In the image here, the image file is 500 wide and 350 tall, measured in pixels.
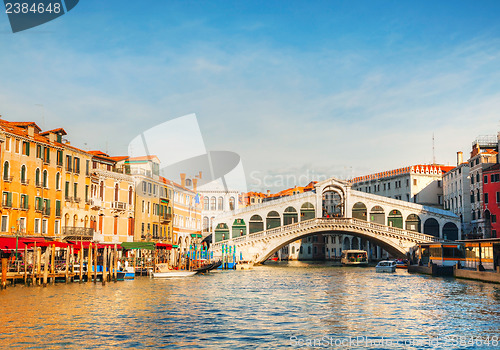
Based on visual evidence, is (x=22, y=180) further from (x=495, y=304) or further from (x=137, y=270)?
(x=495, y=304)

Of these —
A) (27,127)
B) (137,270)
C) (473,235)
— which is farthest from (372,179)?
(27,127)

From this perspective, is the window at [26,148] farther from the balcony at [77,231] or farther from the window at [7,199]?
the balcony at [77,231]

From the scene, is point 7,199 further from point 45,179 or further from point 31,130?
point 31,130

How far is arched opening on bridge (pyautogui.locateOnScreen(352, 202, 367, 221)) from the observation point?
64.4 m

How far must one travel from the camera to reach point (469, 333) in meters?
18.5

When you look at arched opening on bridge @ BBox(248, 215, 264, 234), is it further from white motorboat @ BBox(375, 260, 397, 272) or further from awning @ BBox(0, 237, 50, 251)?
awning @ BBox(0, 237, 50, 251)

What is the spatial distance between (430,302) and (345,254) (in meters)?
42.7

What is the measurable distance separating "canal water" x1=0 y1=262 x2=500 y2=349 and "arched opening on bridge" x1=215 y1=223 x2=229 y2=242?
30.8m

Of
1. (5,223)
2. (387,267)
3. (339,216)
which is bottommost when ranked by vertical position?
(387,267)

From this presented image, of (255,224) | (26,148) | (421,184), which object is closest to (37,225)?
(26,148)

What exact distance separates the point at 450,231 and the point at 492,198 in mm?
7936

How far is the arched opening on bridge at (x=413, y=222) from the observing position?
209 feet

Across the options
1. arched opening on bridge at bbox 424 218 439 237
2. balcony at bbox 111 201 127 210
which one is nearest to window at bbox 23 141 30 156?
balcony at bbox 111 201 127 210

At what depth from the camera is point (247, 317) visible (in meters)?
21.9
